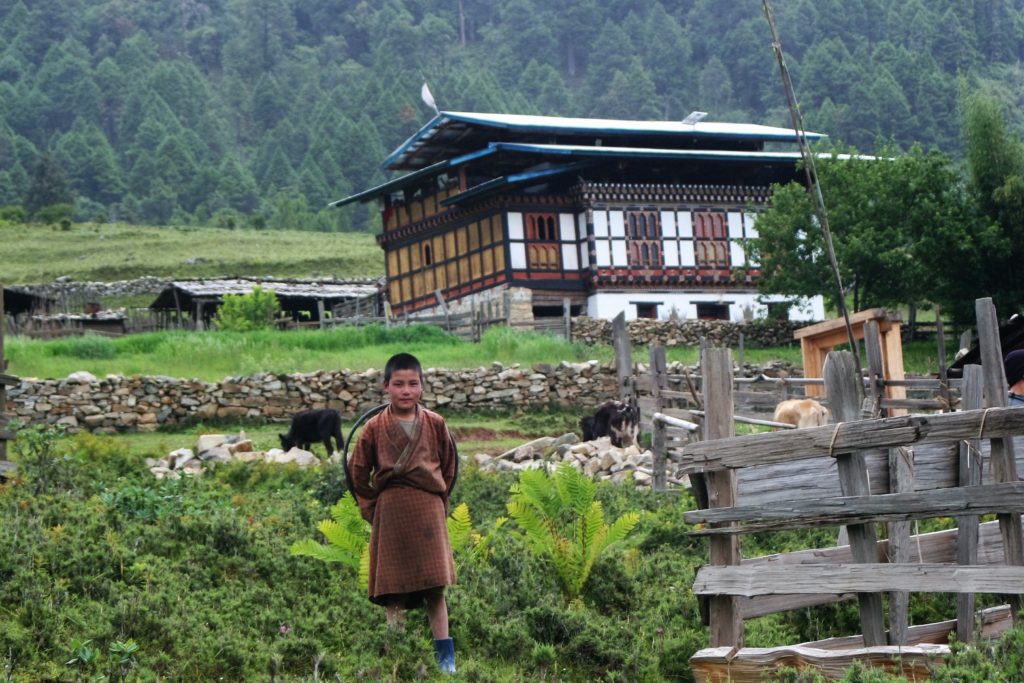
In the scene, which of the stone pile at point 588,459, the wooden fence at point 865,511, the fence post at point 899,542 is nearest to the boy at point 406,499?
the wooden fence at point 865,511

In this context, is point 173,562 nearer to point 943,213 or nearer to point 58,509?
point 58,509

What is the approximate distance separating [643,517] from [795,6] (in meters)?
140

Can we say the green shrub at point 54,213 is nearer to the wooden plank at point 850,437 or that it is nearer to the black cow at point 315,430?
the black cow at point 315,430

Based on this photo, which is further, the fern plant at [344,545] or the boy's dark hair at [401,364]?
the fern plant at [344,545]

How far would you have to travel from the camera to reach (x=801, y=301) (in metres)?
40.7

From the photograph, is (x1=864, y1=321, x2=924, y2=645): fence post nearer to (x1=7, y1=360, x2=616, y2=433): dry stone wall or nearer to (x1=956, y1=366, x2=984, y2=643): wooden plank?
(x1=956, y1=366, x2=984, y2=643): wooden plank

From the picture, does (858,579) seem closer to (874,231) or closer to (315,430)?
(315,430)

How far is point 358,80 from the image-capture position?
14462 cm

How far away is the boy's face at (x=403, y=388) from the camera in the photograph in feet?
24.6

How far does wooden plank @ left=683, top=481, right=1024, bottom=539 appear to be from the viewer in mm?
6781

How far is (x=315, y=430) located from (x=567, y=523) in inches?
389

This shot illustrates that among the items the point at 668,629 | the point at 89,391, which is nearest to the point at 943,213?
the point at 89,391

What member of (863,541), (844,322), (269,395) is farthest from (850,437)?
(269,395)

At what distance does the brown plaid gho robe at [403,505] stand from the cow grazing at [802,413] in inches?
398
